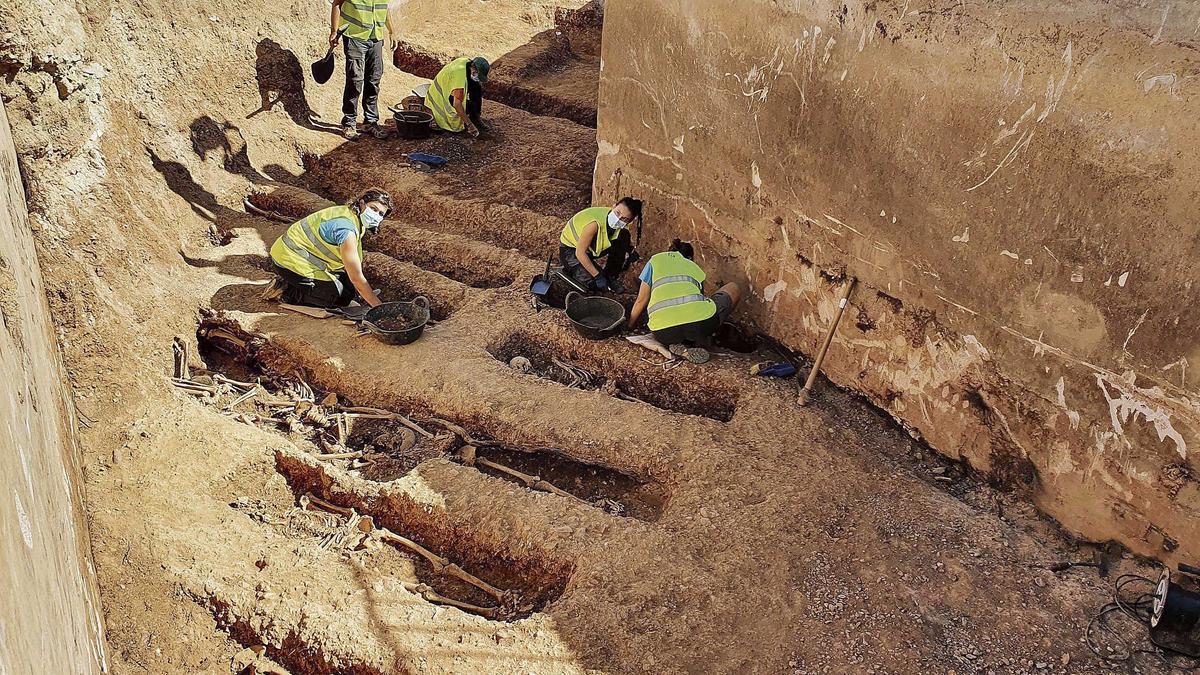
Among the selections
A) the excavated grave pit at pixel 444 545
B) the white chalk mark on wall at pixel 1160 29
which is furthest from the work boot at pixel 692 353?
the white chalk mark on wall at pixel 1160 29

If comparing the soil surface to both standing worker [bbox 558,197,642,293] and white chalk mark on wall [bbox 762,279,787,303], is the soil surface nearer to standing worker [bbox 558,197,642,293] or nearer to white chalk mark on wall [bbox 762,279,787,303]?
white chalk mark on wall [bbox 762,279,787,303]

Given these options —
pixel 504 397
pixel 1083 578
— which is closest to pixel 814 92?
pixel 504 397

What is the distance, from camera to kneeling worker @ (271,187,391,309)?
6.70 meters

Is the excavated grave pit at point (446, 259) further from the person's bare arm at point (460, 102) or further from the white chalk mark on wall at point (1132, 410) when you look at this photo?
the white chalk mark on wall at point (1132, 410)

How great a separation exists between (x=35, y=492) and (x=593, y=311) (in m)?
4.49

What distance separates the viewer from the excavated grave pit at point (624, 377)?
21.0ft

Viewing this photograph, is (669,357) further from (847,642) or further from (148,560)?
(148,560)

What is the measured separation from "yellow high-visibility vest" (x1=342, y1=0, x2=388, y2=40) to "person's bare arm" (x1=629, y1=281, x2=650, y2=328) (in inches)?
172

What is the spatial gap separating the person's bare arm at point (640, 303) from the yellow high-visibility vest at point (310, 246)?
211cm

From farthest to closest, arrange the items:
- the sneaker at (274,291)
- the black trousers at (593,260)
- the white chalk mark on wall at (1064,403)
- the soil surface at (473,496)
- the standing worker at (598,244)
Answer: the black trousers at (593,260)
the sneaker at (274,291)
the standing worker at (598,244)
the white chalk mark on wall at (1064,403)
the soil surface at (473,496)

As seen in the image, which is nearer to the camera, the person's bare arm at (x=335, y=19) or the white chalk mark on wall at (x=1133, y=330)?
the white chalk mark on wall at (x=1133, y=330)

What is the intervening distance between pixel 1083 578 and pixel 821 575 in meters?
1.37

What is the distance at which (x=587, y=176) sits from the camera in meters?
8.91

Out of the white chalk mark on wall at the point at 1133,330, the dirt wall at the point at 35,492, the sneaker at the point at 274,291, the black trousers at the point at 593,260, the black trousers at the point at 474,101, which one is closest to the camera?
the dirt wall at the point at 35,492
